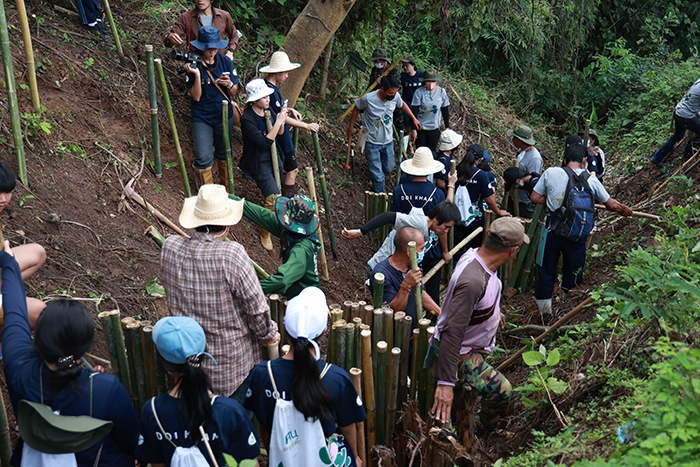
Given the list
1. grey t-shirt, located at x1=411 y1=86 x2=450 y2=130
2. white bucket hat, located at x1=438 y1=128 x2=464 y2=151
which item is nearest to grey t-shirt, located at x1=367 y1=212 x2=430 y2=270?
white bucket hat, located at x1=438 y1=128 x2=464 y2=151

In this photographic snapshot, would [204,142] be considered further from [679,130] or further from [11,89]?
[679,130]

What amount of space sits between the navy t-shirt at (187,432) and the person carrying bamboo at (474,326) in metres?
1.31

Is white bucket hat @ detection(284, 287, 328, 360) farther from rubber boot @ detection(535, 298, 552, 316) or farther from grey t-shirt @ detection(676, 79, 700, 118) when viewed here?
grey t-shirt @ detection(676, 79, 700, 118)

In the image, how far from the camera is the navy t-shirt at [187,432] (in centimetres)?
228

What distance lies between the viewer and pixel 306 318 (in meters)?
2.43

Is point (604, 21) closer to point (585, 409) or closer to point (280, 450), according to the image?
point (585, 409)

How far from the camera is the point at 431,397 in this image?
3.61m

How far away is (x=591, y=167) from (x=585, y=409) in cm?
492

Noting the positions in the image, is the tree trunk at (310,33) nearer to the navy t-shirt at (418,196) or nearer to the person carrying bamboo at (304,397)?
the navy t-shirt at (418,196)

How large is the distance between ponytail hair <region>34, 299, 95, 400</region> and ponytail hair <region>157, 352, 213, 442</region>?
0.34 meters

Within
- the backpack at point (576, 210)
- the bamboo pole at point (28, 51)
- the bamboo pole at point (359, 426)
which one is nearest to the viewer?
the bamboo pole at point (359, 426)

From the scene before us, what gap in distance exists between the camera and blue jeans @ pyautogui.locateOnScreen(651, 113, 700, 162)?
26.0 feet

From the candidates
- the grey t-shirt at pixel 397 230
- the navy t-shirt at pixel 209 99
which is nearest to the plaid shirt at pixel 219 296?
the grey t-shirt at pixel 397 230

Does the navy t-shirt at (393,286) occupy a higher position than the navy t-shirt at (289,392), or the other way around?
the navy t-shirt at (289,392)
